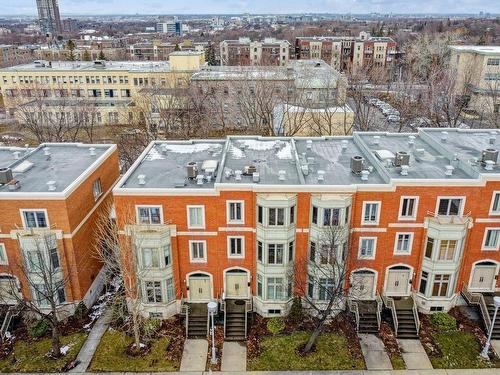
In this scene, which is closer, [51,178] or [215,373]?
[215,373]

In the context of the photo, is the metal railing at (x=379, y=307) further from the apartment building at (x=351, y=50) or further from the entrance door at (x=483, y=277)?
the apartment building at (x=351, y=50)

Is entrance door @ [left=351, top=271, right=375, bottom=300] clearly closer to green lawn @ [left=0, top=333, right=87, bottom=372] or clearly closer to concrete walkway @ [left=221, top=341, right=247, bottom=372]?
concrete walkway @ [left=221, top=341, right=247, bottom=372]

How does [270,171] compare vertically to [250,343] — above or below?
above

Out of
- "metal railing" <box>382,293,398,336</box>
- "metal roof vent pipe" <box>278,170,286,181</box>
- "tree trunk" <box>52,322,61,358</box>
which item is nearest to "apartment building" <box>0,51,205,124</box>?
"metal roof vent pipe" <box>278,170,286,181</box>

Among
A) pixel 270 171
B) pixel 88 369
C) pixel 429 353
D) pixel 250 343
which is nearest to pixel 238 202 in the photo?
pixel 270 171

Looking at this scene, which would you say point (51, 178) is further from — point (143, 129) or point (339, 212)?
point (143, 129)

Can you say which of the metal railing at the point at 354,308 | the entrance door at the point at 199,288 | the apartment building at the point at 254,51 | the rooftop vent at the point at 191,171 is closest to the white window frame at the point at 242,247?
the entrance door at the point at 199,288

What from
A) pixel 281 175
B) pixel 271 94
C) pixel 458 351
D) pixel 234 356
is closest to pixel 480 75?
pixel 271 94
